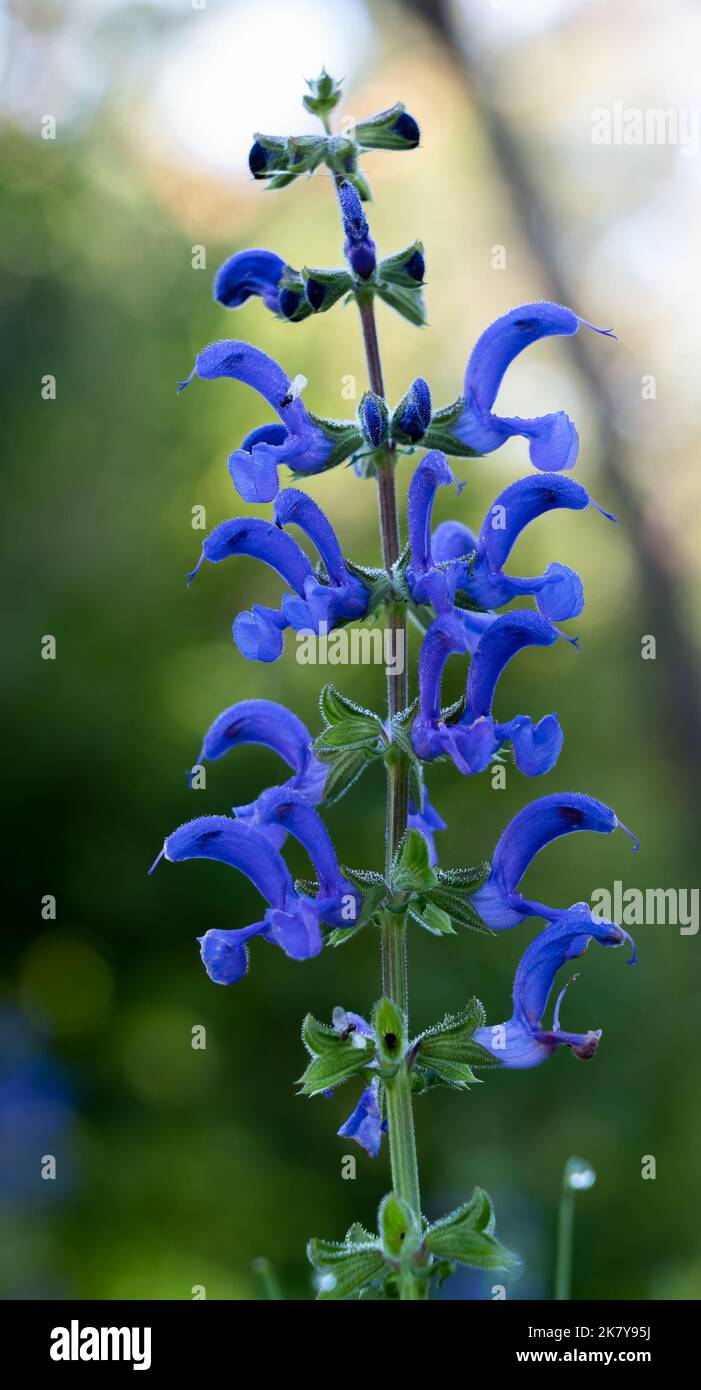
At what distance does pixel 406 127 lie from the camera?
156cm

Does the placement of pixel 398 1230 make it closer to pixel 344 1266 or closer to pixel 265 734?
pixel 344 1266

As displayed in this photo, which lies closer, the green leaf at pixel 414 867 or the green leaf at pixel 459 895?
the green leaf at pixel 414 867

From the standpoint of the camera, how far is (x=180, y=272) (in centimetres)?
535

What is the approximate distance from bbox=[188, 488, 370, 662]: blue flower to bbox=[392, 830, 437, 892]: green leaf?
275mm

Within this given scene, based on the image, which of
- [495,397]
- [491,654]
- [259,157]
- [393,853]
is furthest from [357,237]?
[393,853]

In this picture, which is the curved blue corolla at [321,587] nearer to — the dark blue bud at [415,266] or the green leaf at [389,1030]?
the dark blue bud at [415,266]

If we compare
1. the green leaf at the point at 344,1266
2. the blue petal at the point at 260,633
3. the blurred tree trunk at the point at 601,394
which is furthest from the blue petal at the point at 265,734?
the blurred tree trunk at the point at 601,394

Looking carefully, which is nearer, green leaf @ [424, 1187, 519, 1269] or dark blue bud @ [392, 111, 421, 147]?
green leaf @ [424, 1187, 519, 1269]

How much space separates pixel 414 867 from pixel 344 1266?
0.47 metres

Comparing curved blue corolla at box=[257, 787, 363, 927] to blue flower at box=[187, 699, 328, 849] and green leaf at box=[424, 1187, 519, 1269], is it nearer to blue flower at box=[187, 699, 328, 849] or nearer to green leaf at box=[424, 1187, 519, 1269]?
blue flower at box=[187, 699, 328, 849]

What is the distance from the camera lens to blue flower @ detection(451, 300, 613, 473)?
5.15 ft

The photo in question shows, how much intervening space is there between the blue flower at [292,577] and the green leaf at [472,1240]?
0.70 meters

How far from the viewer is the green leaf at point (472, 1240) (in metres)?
1.41

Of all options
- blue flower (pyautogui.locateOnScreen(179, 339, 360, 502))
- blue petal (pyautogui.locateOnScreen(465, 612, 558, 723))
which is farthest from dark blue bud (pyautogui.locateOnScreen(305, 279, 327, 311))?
blue petal (pyautogui.locateOnScreen(465, 612, 558, 723))
